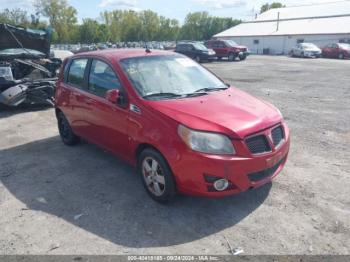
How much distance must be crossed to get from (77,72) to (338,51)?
1210 inches

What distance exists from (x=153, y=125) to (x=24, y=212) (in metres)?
1.83

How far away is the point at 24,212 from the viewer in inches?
152

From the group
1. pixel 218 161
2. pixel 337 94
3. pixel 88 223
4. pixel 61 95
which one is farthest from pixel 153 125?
pixel 337 94

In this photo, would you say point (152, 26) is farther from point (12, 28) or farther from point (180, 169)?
point (180, 169)

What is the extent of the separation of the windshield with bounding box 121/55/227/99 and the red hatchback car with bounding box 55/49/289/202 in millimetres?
13

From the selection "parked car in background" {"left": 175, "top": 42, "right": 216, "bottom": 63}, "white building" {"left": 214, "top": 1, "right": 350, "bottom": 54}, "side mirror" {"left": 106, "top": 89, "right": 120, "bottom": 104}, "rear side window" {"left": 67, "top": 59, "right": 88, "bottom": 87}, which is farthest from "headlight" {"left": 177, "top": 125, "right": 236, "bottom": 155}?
"white building" {"left": 214, "top": 1, "right": 350, "bottom": 54}

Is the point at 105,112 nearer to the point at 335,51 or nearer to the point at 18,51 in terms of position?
the point at 18,51

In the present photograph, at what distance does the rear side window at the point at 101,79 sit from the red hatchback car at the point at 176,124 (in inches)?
0.5

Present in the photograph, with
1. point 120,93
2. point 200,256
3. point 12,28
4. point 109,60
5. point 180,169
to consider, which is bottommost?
point 200,256

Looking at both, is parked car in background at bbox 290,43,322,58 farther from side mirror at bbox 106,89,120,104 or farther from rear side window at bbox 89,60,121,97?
side mirror at bbox 106,89,120,104

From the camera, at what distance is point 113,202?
4023 millimetres

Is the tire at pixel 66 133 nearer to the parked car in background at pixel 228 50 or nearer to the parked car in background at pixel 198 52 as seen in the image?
the parked car in background at pixel 198 52

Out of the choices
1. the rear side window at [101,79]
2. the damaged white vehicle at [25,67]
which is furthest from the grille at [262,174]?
the damaged white vehicle at [25,67]

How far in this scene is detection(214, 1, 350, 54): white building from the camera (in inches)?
1652
